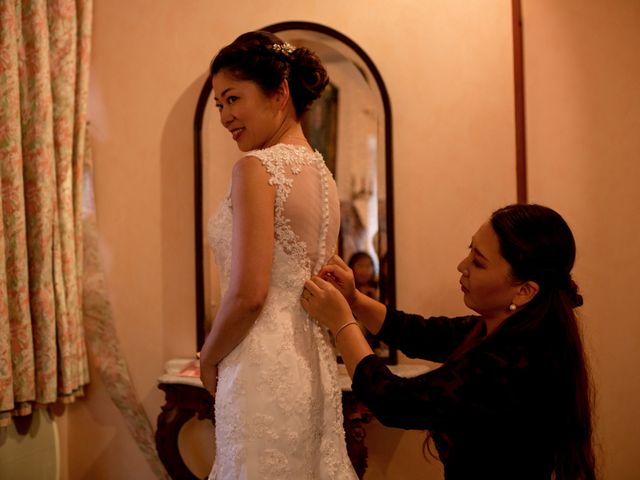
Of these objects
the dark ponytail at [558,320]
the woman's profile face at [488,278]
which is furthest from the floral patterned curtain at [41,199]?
the dark ponytail at [558,320]

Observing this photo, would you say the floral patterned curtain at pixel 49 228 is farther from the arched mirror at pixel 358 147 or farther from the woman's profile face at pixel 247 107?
the woman's profile face at pixel 247 107

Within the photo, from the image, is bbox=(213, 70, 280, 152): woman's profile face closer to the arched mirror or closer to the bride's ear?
the bride's ear

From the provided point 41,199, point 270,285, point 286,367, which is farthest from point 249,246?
point 41,199

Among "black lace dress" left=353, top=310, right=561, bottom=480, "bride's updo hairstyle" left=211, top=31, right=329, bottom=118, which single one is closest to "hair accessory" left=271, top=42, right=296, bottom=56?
"bride's updo hairstyle" left=211, top=31, right=329, bottom=118

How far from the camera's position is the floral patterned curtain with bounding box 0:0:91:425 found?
1.82 m

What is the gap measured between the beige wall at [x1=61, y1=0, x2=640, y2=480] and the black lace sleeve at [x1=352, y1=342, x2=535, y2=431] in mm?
1187

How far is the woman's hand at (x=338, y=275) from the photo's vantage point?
1292 mm

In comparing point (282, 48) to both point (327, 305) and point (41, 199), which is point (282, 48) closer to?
point (327, 305)

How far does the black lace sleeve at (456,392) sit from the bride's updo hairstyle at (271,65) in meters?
0.65

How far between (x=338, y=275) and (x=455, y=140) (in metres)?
1.15

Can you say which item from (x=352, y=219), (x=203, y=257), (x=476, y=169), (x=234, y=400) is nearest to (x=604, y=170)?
(x=476, y=169)

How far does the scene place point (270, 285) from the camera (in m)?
1.21

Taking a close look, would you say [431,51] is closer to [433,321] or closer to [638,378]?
[433,321]

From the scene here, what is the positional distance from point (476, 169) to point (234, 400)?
4.81 ft
